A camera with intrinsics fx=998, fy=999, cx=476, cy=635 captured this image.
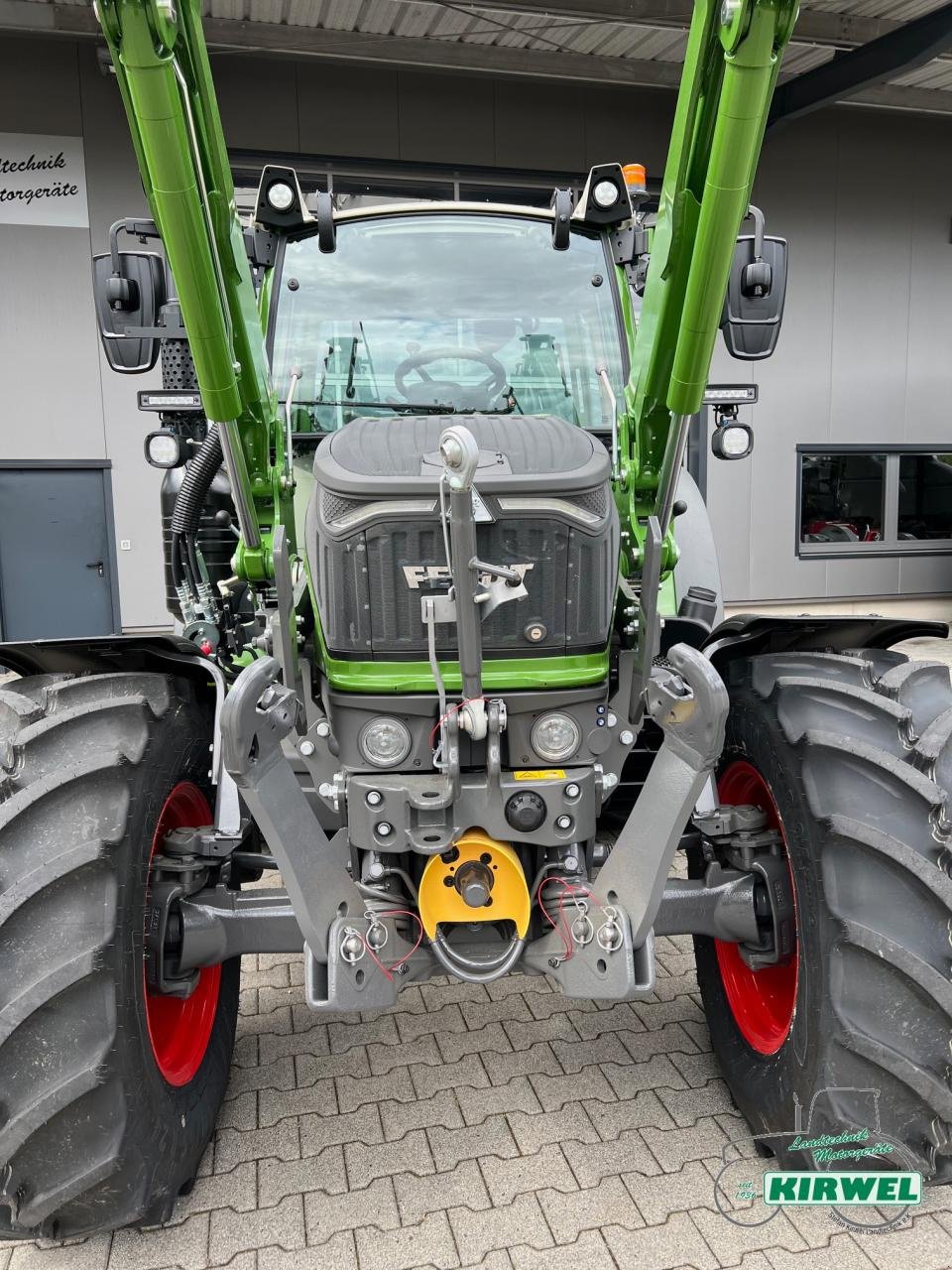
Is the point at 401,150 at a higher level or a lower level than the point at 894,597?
higher

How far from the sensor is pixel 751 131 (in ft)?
6.45

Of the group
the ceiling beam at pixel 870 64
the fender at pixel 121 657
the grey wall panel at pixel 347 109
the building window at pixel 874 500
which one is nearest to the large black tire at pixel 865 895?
the fender at pixel 121 657

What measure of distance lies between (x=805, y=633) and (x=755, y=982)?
104cm

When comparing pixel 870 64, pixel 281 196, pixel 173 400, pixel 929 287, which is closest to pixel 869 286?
pixel 929 287

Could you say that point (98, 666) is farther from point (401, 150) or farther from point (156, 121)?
point (401, 150)

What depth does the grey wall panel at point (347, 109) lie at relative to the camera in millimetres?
9469

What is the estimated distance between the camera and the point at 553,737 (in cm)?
239

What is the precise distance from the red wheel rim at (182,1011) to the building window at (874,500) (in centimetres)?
1006

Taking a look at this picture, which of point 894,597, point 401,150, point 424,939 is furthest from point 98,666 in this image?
point 894,597

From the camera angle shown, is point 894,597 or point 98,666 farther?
point 894,597

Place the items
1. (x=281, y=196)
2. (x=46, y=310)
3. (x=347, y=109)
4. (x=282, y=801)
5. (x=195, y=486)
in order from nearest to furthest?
(x=282, y=801), (x=281, y=196), (x=195, y=486), (x=46, y=310), (x=347, y=109)

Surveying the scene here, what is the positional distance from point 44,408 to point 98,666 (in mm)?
7704

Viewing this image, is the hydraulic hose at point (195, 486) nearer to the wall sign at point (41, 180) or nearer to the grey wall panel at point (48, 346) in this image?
the grey wall panel at point (48, 346)

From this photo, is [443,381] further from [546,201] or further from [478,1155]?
[546,201]
